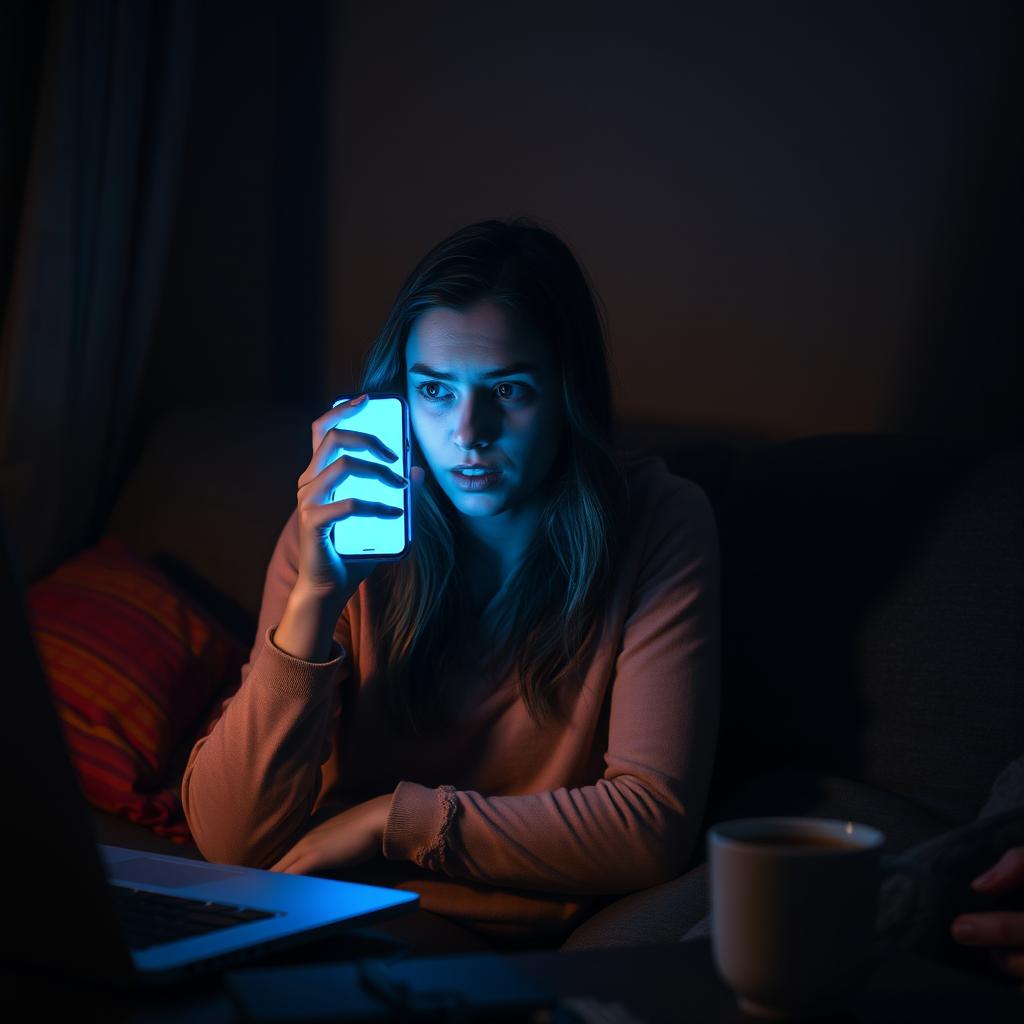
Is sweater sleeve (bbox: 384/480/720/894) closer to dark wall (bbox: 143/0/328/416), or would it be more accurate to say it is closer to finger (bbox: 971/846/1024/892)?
finger (bbox: 971/846/1024/892)

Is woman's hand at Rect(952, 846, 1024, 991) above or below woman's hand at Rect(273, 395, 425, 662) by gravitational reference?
below

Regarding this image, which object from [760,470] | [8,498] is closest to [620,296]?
[760,470]

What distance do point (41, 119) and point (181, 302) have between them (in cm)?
49

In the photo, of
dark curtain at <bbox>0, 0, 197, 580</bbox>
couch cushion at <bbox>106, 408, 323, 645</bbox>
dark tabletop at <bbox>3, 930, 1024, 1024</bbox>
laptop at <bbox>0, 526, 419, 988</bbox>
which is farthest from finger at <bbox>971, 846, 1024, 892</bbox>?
dark curtain at <bbox>0, 0, 197, 580</bbox>

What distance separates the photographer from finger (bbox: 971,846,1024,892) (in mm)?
786

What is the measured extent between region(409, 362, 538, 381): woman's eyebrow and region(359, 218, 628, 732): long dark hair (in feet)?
0.17

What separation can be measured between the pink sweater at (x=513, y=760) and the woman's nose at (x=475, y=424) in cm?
22

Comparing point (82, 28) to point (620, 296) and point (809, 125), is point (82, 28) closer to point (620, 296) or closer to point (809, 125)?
point (620, 296)

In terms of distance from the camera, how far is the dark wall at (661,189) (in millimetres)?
1841

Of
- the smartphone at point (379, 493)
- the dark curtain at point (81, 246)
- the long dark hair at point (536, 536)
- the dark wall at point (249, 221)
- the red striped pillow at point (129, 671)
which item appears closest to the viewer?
the smartphone at point (379, 493)

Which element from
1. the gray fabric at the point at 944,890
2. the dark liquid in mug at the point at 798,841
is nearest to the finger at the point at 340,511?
the gray fabric at the point at 944,890

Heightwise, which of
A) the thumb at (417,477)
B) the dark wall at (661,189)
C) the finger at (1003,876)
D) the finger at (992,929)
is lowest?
the finger at (992,929)

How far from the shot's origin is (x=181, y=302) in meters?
2.39

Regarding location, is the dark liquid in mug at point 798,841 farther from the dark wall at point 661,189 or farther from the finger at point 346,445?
the dark wall at point 661,189
